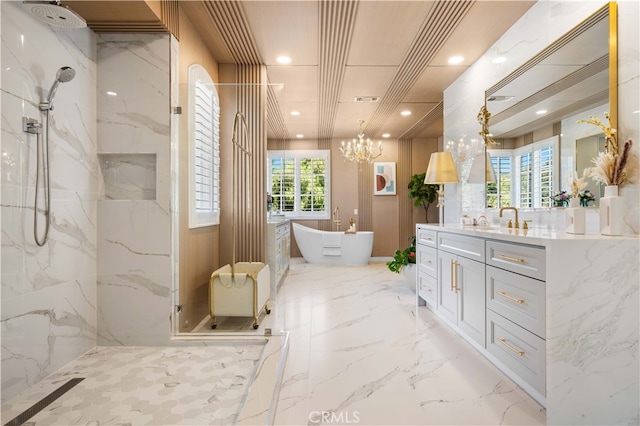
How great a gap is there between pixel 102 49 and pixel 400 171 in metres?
5.60

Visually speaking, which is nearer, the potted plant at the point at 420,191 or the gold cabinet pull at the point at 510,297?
the gold cabinet pull at the point at 510,297

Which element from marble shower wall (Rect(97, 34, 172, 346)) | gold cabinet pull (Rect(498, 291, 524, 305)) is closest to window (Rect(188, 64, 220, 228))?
marble shower wall (Rect(97, 34, 172, 346))

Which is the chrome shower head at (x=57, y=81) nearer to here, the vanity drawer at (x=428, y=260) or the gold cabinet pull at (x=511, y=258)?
the gold cabinet pull at (x=511, y=258)

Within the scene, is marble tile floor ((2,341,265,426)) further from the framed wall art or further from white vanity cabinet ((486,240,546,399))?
the framed wall art

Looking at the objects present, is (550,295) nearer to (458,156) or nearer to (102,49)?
(458,156)

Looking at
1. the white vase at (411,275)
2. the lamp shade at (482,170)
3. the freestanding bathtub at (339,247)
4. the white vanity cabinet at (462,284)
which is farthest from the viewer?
the freestanding bathtub at (339,247)

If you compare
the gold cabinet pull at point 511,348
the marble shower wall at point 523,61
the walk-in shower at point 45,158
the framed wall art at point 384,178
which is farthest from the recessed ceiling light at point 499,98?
the framed wall art at point 384,178

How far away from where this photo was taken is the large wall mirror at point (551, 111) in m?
2.02

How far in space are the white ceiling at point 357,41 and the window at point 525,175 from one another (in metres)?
1.03

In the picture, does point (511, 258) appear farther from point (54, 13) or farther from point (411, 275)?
point (54, 13)

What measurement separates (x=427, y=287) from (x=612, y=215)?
171cm

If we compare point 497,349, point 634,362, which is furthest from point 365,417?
point 634,362

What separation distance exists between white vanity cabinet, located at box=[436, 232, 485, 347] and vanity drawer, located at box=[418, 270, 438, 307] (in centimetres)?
12

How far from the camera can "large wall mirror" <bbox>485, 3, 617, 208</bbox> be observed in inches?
79.6
